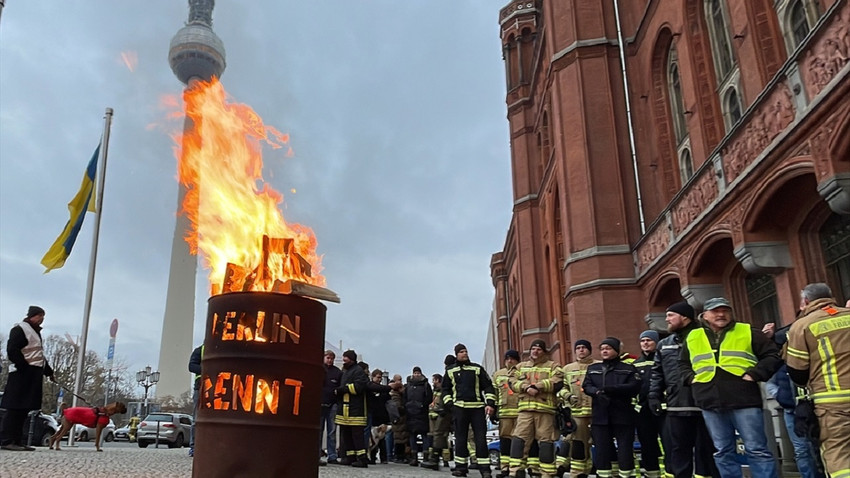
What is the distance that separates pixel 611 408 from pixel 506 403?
2.95 meters

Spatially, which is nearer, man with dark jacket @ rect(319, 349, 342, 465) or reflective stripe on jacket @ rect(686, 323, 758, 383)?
reflective stripe on jacket @ rect(686, 323, 758, 383)

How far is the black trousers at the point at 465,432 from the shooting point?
9430 mm

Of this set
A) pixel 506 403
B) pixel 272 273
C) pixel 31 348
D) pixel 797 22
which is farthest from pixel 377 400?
pixel 797 22

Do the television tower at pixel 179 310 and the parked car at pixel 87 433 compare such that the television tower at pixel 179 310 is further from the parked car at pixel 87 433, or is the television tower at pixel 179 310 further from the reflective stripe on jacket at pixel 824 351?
the reflective stripe on jacket at pixel 824 351

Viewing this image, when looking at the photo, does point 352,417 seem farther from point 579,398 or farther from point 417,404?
point 579,398

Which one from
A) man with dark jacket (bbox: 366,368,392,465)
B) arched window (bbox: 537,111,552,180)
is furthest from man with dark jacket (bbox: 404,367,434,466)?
arched window (bbox: 537,111,552,180)

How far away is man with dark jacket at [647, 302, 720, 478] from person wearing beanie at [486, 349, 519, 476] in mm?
3448

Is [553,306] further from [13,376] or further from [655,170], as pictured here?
[13,376]

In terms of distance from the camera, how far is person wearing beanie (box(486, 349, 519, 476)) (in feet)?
33.4

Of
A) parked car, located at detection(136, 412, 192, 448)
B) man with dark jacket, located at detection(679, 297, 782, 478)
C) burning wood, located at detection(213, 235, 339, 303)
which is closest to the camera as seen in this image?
burning wood, located at detection(213, 235, 339, 303)

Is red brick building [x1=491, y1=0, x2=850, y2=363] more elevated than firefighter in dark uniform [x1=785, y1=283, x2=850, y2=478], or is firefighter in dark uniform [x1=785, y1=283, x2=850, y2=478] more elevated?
red brick building [x1=491, y1=0, x2=850, y2=363]

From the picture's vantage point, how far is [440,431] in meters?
12.2

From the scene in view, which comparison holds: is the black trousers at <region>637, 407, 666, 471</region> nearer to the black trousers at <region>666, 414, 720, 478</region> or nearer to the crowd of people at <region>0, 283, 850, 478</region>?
the crowd of people at <region>0, 283, 850, 478</region>

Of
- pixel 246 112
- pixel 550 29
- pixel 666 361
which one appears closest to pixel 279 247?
pixel 246 112
